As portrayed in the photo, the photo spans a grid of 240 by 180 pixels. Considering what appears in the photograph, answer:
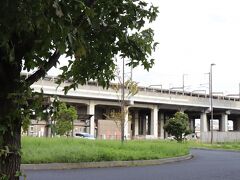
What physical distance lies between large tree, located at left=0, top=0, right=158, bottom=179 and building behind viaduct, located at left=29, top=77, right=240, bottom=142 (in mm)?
47696

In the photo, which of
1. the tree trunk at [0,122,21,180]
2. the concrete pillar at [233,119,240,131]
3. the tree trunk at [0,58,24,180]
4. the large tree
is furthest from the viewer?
the concrete pillar at [233,119,240,131]

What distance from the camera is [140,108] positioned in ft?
281

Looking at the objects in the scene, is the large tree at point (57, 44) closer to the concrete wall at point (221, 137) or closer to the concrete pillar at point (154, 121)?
the concrete wall at point (221, 137)

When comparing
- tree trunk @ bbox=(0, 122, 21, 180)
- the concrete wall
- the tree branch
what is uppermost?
the tree branch

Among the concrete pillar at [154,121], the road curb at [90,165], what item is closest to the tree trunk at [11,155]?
the road curb at [90,165]

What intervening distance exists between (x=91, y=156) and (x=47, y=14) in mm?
15911

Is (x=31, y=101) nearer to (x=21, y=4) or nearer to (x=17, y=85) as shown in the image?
(x=17, y=85)

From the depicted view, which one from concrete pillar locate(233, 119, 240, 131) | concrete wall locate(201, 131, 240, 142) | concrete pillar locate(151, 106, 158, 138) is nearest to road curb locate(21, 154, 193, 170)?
concrete wall locate(201, 131, 240, 142)

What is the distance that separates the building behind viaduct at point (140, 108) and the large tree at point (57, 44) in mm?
47696

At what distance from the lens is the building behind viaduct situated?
6525 cm

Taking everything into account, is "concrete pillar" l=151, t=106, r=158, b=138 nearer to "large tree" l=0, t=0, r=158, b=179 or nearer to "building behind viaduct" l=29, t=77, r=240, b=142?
"building behind viaduct" l=29, t=77, r=240, b=142

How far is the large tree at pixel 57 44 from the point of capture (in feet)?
9.02

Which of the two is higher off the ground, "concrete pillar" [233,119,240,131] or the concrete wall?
"concrete pillar" [233,119,240,131]

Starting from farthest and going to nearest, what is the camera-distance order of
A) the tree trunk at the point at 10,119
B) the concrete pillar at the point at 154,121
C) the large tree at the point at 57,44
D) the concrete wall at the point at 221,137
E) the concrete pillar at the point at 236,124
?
the concrete pillar at the point at 236,124
the concrete pillar at the point at 154,121
the concrete wall at the point at 221,137
the tree trunk at the point at 10,119
the large tree at the point at 57,44
